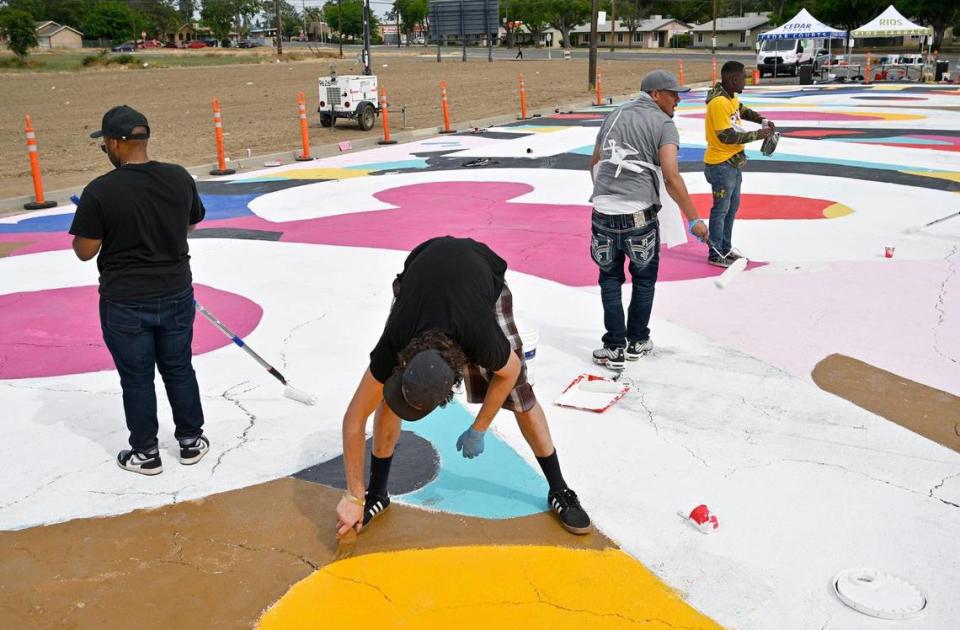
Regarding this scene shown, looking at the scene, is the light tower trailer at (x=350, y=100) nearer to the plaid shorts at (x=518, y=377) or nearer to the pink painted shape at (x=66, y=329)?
the pink painted shape at (x=66, y=329)

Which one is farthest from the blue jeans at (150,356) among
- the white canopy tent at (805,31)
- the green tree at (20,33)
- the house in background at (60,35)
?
the house in background at (60,35)

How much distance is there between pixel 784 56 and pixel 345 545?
38889mm

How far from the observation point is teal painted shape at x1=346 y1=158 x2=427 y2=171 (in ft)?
49.3

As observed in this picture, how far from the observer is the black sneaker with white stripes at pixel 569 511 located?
12.7 ft

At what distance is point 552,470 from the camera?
3977 mm

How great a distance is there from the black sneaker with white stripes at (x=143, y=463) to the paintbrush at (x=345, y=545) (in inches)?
49.8

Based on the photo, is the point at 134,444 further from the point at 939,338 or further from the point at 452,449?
the point at 939,338

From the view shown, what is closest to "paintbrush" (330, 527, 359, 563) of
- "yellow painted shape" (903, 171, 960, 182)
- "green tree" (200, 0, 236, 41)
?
"yellow painted shape" (903, 171, 960, 182)

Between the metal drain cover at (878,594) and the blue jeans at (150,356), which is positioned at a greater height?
the blue jeans at (150,356)

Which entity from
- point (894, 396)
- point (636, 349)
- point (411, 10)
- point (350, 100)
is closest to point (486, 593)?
point (636, 349)

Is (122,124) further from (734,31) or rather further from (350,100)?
(734,31)

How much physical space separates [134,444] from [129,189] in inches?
52.6

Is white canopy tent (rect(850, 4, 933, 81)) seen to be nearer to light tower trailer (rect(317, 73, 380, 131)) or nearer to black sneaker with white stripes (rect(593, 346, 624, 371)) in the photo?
light tower trailer (rect(317, 73, 380, 131))

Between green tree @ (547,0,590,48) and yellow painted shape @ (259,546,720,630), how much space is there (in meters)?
101
